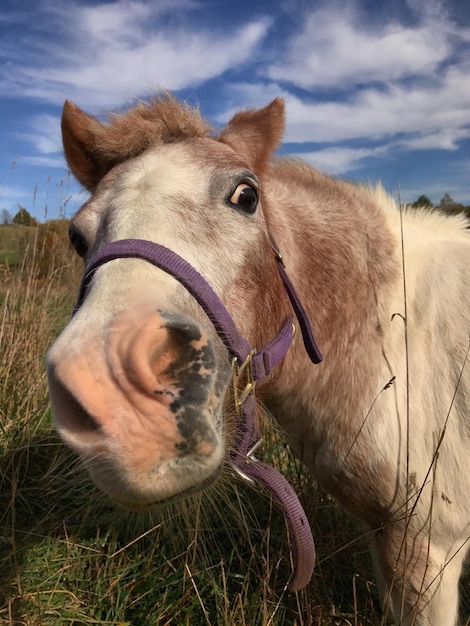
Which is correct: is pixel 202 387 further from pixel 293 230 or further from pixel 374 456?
pixel 293 230

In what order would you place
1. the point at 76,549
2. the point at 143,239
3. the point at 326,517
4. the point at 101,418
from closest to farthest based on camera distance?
the point at 101,418 < the point at 143,239 < the point at 76,549 < the point at 326,517

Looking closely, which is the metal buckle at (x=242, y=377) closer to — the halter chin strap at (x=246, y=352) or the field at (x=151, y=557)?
the halter chin strap at (x=246, y=352)

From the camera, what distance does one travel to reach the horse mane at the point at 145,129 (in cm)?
203

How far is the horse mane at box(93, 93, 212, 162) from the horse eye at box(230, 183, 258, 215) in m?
0.43

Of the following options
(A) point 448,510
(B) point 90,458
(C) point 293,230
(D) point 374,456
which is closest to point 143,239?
(B) point 90,458

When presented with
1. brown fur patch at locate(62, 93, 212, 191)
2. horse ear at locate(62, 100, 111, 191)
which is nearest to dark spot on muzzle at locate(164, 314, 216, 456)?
brown fur patch at locate(62, 93, 212, 191)

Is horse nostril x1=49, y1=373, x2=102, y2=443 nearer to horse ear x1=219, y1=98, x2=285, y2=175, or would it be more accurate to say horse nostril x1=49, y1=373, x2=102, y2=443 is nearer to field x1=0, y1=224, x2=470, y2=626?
field x1=0, y1=224, x2=470, y2=626

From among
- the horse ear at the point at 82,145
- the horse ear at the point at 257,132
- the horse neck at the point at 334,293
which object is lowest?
the horse neck at the point at 334,293

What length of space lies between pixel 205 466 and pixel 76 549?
189 centimetres

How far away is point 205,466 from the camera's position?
1.32 m

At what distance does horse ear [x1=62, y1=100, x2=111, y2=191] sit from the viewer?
2242mm

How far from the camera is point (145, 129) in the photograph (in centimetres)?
202

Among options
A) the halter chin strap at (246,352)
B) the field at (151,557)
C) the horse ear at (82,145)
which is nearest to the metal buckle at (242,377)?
the halter chin strap at (246,352)

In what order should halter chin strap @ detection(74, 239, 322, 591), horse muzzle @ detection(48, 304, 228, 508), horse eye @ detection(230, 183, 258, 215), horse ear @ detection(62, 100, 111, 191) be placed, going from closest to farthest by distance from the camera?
horse muzzle @ detection(48, 304, 228, 508) → halter chin strap @ detection(74, 239, 322, 591) → horse eye @ detection(230, 183, 258, 215) → horse ear @ detection(62, 100, 111, 191)
